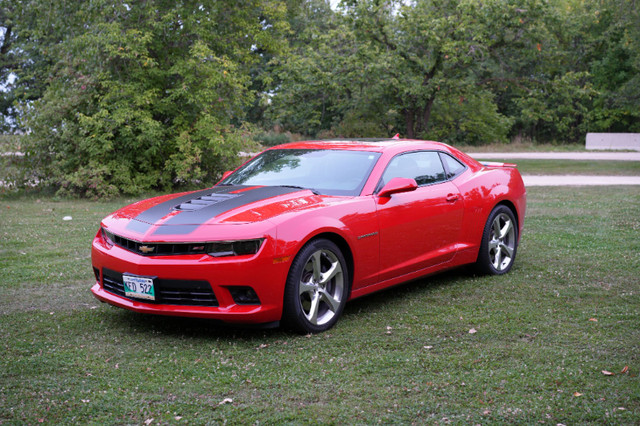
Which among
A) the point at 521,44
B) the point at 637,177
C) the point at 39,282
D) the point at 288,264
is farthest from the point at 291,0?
the point at 288,264

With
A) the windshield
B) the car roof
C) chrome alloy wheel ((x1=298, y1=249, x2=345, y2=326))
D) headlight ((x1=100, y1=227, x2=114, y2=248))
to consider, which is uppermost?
the car roof

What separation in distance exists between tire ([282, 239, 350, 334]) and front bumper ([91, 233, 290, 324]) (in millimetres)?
93

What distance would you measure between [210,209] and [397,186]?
1522 millimetres

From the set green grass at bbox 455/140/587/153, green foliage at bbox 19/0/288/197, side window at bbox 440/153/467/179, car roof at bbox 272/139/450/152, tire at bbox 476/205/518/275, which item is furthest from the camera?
green grass at bbox 455/140/587/153

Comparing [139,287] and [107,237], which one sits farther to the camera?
[107,237]

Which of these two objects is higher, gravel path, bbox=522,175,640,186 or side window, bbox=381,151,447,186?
side window, bbox=381,151,447,186

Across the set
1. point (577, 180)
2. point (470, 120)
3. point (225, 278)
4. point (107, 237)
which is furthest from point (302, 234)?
point (470, 120)

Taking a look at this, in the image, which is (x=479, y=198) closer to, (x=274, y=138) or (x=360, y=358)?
(x=360, y=358)

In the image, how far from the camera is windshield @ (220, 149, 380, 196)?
5664 millimetres

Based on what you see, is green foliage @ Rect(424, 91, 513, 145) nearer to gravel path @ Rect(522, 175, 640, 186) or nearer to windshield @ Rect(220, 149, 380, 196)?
gravel path @ Rect(522, 175, 640, 186)

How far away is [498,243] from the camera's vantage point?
7.00m

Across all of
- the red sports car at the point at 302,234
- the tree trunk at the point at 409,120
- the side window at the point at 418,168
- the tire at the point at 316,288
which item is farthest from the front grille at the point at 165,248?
the tree trunk at the point at 409,120

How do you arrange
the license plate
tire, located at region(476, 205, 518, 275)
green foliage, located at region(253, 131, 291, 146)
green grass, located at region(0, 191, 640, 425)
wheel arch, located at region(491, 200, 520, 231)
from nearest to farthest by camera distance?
green grass, located at region(0, 191, 640, 425), the license plate, tire, located at region(476, 205, 518, 275), wheel arch, located at region(491, 200, 520, 231), green foliage, located at region(253, 131, 291, 146)

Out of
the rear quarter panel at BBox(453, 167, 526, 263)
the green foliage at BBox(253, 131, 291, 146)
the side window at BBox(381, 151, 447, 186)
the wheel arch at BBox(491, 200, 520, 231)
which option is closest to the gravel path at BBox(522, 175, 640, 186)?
the wheel arch at BBox(491, 200, 520, 231)
